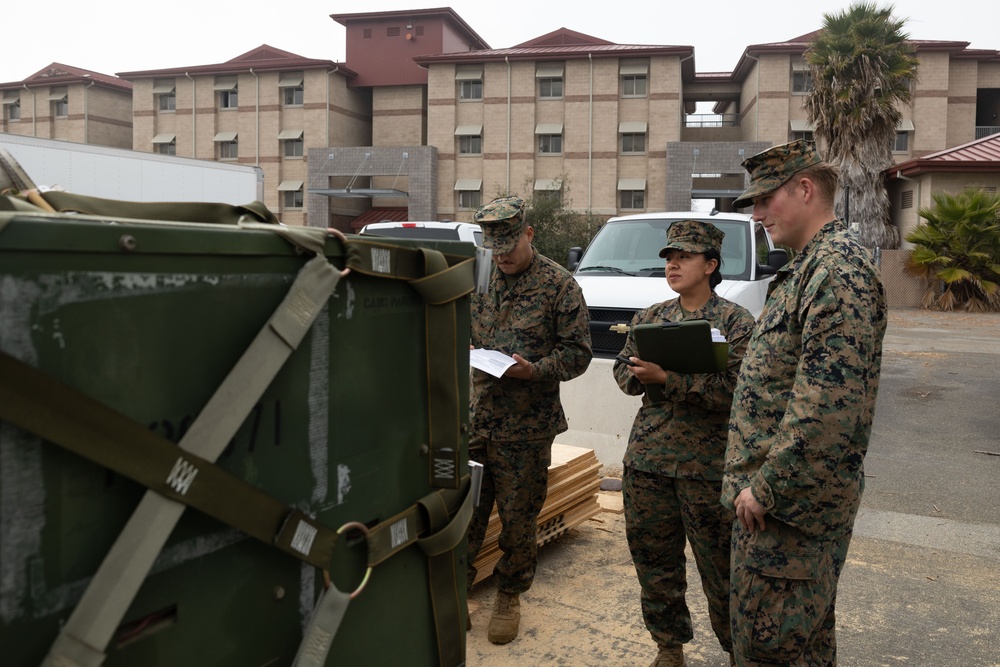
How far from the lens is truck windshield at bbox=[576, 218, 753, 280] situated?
8.65 m

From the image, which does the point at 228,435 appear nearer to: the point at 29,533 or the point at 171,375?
the point at 171,375

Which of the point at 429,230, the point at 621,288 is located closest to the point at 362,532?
the point at 621,288

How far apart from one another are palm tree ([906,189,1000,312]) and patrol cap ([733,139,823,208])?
25.8 meters

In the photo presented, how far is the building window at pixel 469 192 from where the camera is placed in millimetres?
42719

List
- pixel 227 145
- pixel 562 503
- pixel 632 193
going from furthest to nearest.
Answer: pixel 227 145 → pixel 632 193 → pixel 562 503

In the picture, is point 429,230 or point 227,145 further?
point 227,145

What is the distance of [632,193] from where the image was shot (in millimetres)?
41875

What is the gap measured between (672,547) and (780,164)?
1749mm

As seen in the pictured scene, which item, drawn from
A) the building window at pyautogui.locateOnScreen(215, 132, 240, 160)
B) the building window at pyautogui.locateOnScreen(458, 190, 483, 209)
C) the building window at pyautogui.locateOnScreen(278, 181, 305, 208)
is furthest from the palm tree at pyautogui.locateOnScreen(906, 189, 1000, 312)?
the building window at pyautogui.locateOnScreen(215, 132, 240, 160)

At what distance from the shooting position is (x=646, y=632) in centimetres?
418

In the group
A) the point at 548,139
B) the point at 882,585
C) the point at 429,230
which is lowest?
the point at 882,585

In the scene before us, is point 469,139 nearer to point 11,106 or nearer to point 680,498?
point 11,106

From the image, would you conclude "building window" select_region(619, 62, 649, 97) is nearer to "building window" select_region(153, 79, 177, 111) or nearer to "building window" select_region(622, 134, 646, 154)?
"building window" select_region(622, 134, 646, 154)

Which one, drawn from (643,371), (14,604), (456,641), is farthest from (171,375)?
(643,371)
